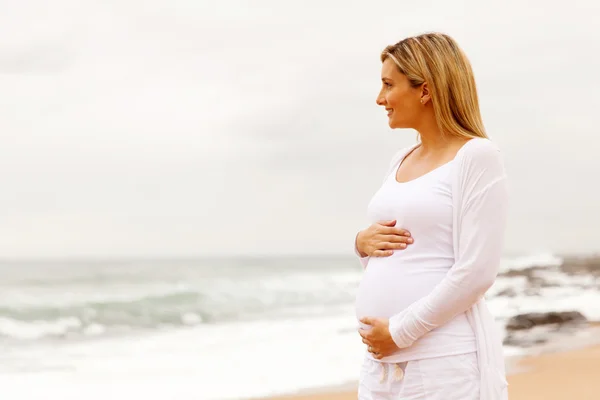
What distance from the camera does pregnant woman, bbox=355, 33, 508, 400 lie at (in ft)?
5.82

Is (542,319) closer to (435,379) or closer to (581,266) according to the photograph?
(435,379)

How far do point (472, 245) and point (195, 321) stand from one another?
9.97m

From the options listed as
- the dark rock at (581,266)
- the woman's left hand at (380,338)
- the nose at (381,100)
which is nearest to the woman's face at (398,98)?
the nose at (381,100)

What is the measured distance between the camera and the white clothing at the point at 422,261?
71.7 inches

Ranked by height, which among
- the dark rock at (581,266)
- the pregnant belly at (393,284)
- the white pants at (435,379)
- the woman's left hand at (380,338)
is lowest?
the white pants at (435,379)

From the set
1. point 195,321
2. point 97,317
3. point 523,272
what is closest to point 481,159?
point 195,321

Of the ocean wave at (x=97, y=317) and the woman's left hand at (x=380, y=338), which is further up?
the ocean wave at (x=97, y=317)

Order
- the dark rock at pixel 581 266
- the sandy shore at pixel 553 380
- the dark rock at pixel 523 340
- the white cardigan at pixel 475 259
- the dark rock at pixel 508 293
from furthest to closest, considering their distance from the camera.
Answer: the dark rock at pixel 581 266 → the dark rock at pixel 508 293 → the dark rock at pixel 523 340 → the sandy shore at pixel 553 380 → the white cardigan at pixel 475 259

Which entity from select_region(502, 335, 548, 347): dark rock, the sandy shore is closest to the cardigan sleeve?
the sandy shore

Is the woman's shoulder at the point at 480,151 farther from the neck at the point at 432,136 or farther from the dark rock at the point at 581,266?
the dark rock at the point at 581,266

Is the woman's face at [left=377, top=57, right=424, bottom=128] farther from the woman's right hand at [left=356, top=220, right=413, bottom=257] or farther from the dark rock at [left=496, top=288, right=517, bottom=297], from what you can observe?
the dark rock at [left=496, top=288, right=517, bottom=297]

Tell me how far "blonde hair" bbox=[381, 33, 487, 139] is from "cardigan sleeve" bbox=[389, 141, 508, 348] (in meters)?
0.12

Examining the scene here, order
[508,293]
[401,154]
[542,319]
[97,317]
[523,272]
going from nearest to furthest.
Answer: [401,154], [542,319], [97,317], [508,293], [523,272]

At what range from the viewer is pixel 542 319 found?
8688 mm
